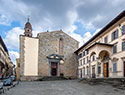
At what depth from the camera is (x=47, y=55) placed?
106 ft

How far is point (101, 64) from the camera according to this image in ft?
74.7

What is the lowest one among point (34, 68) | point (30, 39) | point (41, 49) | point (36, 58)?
point (34, 68)

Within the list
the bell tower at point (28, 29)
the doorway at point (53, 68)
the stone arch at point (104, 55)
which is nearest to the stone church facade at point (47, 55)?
the doorway at point (53, 68)

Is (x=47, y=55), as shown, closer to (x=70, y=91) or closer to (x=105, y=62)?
(x=105, y=62)

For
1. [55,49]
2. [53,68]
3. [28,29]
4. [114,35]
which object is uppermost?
[28,29]

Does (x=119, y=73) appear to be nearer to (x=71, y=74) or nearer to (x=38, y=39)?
(x=71, y=74)

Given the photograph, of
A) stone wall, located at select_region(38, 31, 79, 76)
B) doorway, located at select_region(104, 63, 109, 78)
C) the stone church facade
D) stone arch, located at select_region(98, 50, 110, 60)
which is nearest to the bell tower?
the stone church facade

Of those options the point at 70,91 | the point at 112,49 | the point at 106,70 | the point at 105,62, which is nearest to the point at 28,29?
the point at 105,62

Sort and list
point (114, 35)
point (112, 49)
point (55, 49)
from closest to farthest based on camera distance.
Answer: point (114, 35) → point (112, 49) → point (55, 49)

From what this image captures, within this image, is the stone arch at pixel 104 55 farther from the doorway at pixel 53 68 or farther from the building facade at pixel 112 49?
the doorway at pixel 53 68

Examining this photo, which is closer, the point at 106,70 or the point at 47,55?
the point at 106,70

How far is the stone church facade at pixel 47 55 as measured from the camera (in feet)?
97.4

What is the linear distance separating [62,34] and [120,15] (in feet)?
65.0

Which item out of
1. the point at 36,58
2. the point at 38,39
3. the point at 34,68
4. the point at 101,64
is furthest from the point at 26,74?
the point at 101,64
